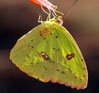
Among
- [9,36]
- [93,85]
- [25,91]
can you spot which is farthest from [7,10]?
[93,85]

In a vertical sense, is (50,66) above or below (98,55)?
above

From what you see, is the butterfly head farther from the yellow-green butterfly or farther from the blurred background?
the blurred background

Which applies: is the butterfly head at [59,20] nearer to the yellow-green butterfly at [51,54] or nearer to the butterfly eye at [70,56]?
the yellow-green butterfly at [51,54]

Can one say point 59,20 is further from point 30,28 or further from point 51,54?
point 30,28

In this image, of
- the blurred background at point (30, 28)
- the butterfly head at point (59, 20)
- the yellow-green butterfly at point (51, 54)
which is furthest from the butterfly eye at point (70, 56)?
the blurred background at point (30, 28)

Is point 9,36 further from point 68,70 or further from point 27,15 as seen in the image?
point 68,70

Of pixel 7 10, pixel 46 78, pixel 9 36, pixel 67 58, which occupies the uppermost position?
pixel 67 58

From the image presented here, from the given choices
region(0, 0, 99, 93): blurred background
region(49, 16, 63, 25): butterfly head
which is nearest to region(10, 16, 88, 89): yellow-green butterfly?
region(49, 16, 63, 25): butterfly head
